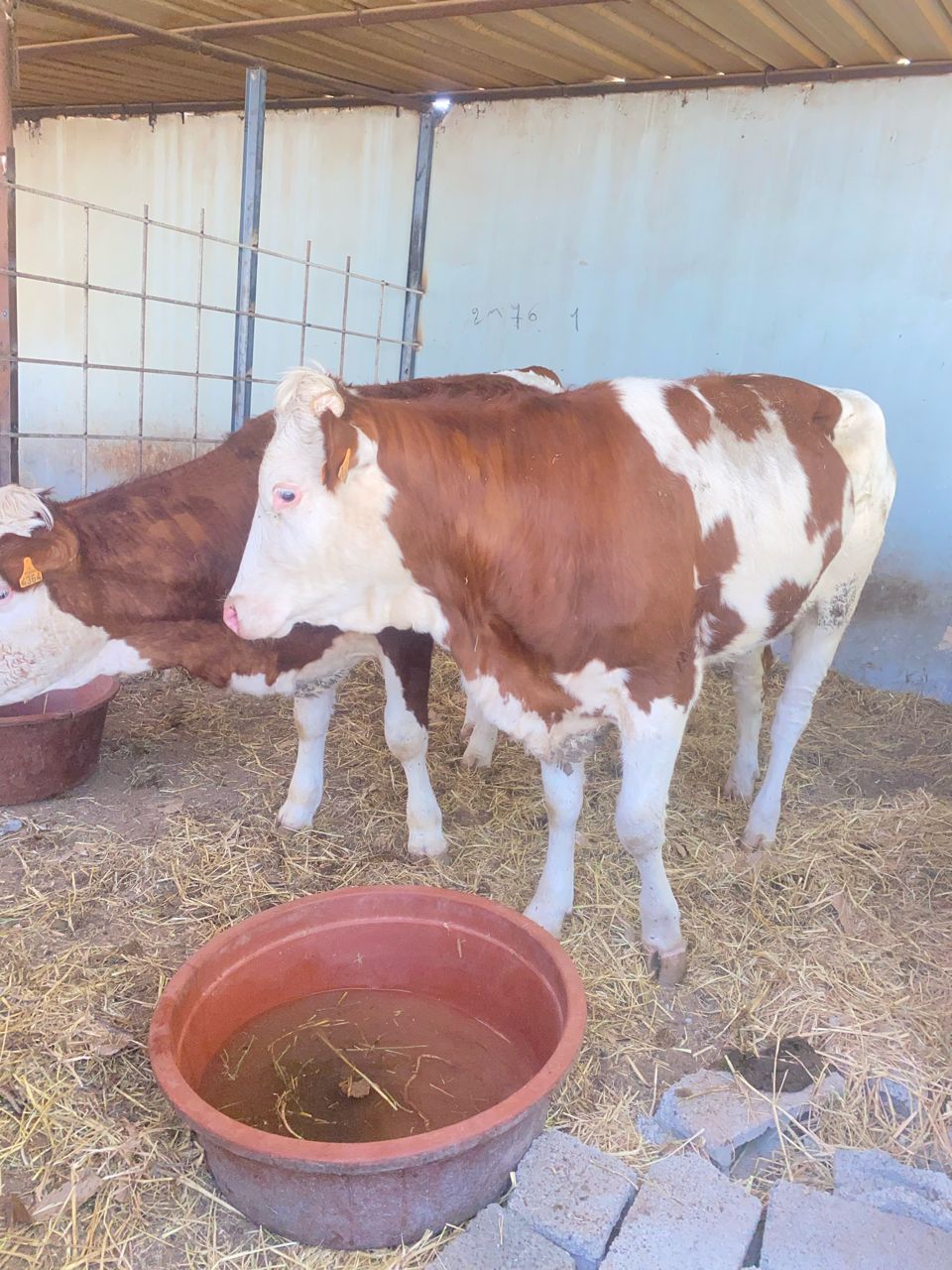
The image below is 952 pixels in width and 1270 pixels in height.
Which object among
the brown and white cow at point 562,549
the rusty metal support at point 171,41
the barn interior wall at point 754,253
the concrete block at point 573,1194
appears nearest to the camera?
the concrete block at point 573,1194

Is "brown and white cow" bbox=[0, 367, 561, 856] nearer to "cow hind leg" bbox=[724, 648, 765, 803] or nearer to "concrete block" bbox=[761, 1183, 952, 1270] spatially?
"cow hind leg" bbox=[724, 648, 765, 803]

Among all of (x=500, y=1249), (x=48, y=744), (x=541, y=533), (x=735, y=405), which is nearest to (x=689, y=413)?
(x=735, y=405)

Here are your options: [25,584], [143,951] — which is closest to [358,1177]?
[143,951]

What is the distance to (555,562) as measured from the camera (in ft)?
8.48

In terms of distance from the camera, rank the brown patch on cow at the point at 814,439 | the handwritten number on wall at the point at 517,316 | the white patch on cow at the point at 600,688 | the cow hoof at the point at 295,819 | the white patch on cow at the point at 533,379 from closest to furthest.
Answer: the white patch on cow at the point at 600,688
the brown patch on cow at the point at 814,439
the cow hoof at the point at 295,819
the white patch on cow at the point at 533,379
the handwritten number on wall at the point at 517,316

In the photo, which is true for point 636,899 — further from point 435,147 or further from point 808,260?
point 435,147

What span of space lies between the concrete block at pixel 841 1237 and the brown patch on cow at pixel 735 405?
2.07 metres

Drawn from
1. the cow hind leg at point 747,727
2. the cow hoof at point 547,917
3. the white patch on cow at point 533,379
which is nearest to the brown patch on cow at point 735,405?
the white patch on cow at point 533,379

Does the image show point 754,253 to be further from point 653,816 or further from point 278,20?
point 653,816

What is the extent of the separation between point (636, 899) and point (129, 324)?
7.96 metres

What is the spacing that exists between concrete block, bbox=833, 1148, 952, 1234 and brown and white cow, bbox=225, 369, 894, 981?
31.6 inches

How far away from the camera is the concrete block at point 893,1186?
211 cm

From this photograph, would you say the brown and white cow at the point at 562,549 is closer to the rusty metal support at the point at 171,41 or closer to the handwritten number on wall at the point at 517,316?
the handwritten number on wall at the point at 517,316

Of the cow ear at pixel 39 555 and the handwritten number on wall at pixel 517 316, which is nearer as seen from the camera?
the cow ear at pixel 39 555
